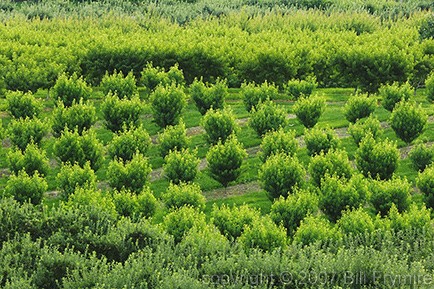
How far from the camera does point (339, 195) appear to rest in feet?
79.9

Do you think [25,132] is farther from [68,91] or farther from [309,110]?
[309,110]

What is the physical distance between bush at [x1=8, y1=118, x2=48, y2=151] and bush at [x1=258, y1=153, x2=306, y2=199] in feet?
32.8

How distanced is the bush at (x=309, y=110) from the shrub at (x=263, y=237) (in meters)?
13.5

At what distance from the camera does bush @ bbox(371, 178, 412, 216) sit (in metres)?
24.5

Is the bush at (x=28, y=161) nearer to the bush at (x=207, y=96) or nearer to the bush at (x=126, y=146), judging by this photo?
the bush at (x=126, y=146)

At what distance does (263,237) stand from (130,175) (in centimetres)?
807

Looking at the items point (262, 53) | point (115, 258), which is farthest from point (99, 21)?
point (115, 258)

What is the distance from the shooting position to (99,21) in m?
54.0

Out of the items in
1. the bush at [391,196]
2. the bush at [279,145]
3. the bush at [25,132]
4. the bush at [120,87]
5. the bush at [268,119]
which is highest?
the bush at [391,196]

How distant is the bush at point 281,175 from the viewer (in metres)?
26.4

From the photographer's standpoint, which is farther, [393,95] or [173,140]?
[393,95]

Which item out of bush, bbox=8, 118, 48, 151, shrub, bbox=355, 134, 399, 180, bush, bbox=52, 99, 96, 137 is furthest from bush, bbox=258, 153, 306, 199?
bush, bbox=8, 118, 48, 151

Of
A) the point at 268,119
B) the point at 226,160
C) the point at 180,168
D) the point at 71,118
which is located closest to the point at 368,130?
the point at 268,119

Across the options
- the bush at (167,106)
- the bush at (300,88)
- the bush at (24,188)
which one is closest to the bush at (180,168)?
the bush at (24,188)
